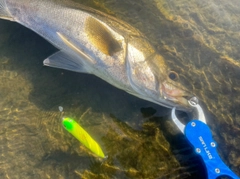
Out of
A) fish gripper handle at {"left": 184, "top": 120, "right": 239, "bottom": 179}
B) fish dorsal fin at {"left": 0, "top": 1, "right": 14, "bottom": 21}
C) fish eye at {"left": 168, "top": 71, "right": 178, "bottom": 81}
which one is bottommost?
fish dorsal fin at {"left": 0, "top": 1, "right": 14, "bottom": 21}

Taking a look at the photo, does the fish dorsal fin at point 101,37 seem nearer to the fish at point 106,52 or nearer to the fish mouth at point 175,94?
the fish at point 106,52

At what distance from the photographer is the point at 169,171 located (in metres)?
Answer: 3.63

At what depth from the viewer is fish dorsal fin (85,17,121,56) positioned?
366cm

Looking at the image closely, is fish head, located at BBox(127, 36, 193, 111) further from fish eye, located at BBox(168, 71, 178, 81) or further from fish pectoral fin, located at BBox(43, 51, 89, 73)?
fish pectoral fin, located at BBox(43, 51, 89, 73)

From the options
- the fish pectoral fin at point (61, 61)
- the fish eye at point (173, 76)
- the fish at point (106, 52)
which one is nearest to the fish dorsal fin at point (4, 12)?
the fish at point (106, 52)

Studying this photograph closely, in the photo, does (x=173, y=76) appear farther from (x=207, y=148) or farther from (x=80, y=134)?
(x=80, y=134)

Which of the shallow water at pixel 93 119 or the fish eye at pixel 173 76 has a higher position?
the fish eye at pixel 173 76

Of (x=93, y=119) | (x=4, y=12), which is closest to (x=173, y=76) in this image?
(x=93, y=119)

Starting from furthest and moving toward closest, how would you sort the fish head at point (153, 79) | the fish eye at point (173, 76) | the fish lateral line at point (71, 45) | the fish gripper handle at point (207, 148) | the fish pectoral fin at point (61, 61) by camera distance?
the fish pectoral fin at point (61, 61) → the fish lateral line at point (71, 45) → the fish eye at point (173, 76) → the fish head at point (153, 79) → the fish gripper handle at point (207, 148)

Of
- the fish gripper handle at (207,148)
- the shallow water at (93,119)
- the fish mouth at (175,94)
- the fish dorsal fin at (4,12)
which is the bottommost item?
the shallow water at (93,119)

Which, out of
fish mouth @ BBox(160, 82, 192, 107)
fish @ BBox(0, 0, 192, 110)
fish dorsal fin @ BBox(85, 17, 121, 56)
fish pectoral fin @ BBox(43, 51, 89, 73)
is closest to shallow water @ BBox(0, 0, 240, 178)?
fish pectoral fin @ BBox(43, 51, 89, 73)

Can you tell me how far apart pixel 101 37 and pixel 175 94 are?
1.26 meters

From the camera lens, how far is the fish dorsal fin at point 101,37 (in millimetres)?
3664

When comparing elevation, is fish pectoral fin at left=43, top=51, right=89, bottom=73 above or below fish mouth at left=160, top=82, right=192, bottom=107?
below
